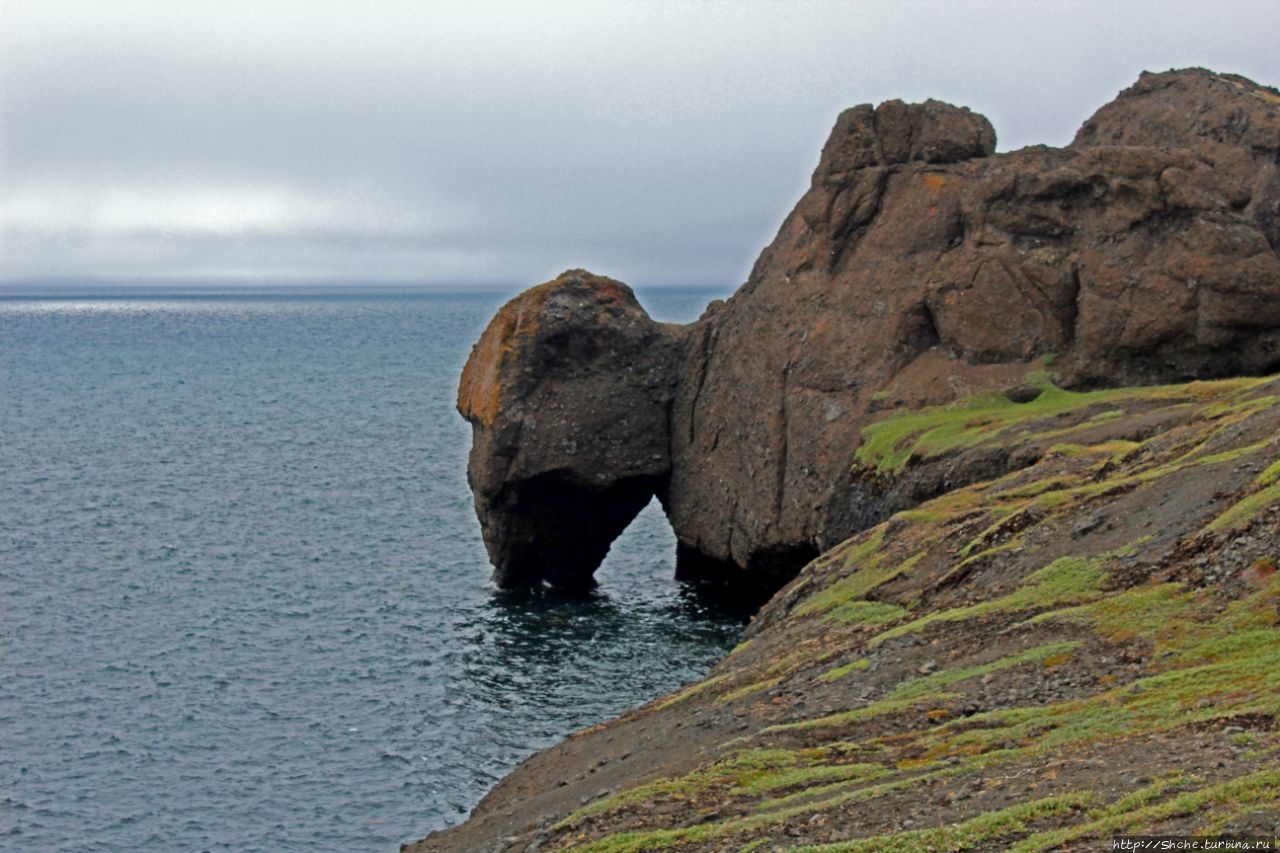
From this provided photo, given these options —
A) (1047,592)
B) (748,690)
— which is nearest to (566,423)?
(748,690)

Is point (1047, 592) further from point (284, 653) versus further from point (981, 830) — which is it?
point (284, 653)

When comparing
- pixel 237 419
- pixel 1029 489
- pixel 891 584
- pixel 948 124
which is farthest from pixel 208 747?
pixel 237 419

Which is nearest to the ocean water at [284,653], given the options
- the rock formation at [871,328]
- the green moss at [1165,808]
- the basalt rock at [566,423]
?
the basalt rock at [566,423]

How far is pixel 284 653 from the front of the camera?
4700 centimetres

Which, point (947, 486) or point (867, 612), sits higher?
point (947, 486)

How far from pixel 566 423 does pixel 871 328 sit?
38.9 ft

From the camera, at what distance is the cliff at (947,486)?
18.2 m

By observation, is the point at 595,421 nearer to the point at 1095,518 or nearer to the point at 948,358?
the point at 948,358

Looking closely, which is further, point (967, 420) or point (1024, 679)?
point (967, 420)

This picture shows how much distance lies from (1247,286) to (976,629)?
72.4 feet

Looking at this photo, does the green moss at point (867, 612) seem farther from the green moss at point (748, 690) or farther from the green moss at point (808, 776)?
the green moss at point (808, 776)

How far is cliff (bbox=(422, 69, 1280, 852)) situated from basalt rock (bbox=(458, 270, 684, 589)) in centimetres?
13

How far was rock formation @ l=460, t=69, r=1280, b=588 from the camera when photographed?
141 feet

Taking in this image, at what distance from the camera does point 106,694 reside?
141ft
